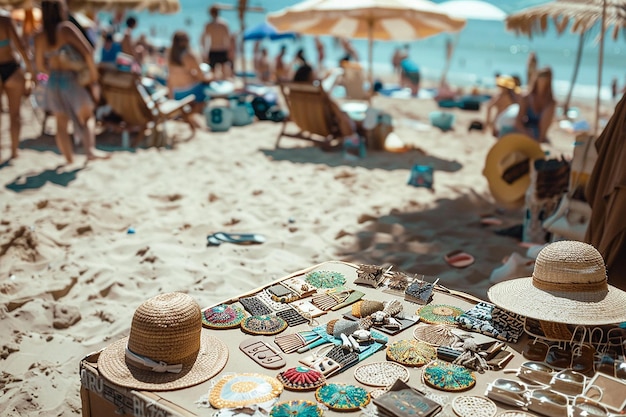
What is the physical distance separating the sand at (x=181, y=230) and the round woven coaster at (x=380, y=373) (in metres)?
1.35

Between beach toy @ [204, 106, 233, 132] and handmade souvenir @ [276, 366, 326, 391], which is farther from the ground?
beach toy @ [204, 106, 233, 132]

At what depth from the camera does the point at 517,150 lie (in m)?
4.92

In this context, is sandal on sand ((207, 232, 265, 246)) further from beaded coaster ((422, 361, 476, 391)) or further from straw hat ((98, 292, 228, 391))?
beaded coaster ((422, 361, 476, 391))

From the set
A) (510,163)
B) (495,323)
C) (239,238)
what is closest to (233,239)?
(239,238)

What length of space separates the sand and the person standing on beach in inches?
198

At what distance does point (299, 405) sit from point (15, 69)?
241 inches

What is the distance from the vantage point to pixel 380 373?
214cm

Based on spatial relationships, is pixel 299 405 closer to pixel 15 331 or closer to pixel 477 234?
pixel 15 331

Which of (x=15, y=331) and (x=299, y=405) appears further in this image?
(x=15, y=331)

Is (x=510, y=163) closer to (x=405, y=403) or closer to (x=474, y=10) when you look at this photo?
(x=405, y=403)

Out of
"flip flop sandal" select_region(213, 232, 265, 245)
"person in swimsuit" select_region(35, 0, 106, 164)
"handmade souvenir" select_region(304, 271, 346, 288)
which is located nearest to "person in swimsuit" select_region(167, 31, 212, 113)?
"person in swimsuit" select_region(35, 0, 106, 164)

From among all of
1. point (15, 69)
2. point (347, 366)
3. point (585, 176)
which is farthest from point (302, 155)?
point (347, 366)

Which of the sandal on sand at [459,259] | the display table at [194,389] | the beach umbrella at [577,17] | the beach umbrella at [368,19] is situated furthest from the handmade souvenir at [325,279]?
the beach umbrella at [368,19]

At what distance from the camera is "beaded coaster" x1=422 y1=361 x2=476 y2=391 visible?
6.66 ft
